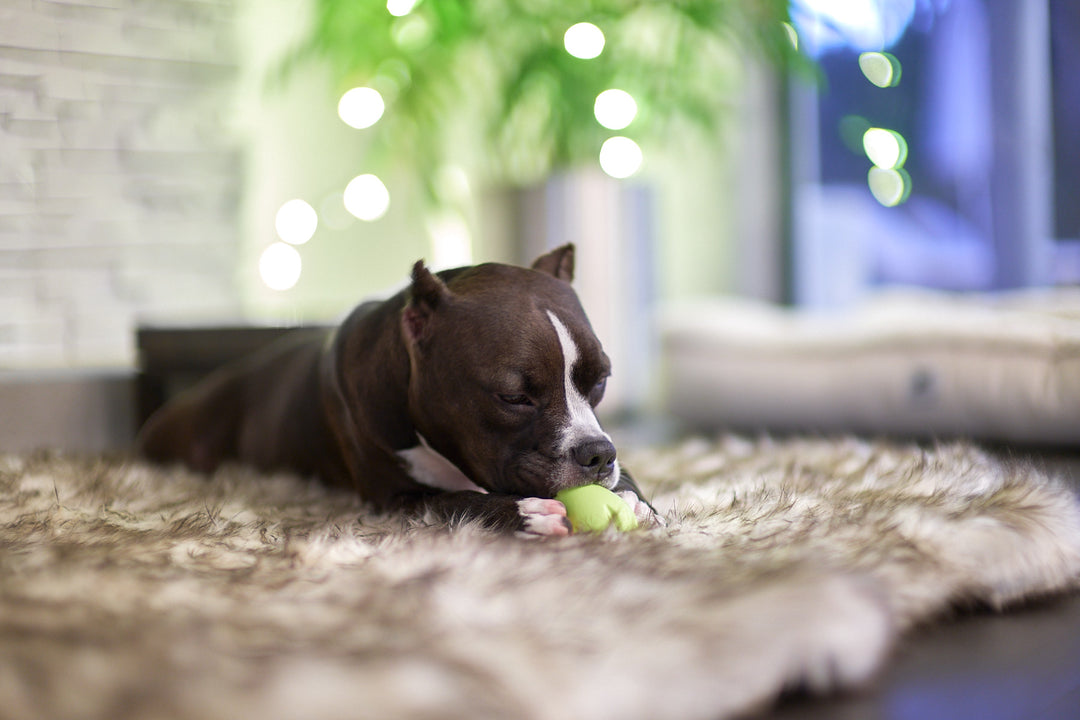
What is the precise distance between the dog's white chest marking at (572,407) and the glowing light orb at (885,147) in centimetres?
271

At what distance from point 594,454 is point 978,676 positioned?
495 millimetres

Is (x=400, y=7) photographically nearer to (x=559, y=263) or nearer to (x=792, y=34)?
(x=792, y=34)

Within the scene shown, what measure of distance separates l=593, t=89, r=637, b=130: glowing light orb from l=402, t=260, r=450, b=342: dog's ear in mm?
1669

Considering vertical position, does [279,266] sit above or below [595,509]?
above

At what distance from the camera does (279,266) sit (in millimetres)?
3012

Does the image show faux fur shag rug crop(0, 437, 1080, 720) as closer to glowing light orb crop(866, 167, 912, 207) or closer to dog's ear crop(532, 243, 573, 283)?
dog's ear crop(532, 243, 573, 283)

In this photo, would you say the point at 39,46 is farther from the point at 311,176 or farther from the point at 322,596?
the point at 322,596

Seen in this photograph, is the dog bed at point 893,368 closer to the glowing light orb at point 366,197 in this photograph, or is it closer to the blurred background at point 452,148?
the blurred background at point 452,148

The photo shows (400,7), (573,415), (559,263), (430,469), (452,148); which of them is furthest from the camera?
(452,148)

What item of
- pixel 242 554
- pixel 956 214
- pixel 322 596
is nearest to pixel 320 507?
pixel 242 554

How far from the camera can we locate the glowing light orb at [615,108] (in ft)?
9.23

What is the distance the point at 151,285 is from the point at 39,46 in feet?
2.34

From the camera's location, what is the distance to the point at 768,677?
75cm

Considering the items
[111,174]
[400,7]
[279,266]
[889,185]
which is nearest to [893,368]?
[889,185]
